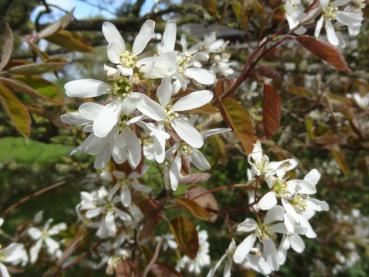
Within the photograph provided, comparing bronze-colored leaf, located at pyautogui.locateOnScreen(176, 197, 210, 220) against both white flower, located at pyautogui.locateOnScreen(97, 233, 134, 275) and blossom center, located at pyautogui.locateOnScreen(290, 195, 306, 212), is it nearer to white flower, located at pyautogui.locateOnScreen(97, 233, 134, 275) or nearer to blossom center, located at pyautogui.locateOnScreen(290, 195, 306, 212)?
blossom center, located at pyautogui.locateOnScreen(290, 195, 306, 212)

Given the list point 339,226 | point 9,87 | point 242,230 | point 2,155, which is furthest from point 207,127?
point 2,155

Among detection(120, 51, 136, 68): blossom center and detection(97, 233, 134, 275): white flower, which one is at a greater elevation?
detection(120, 51, 136, 68): blossom center

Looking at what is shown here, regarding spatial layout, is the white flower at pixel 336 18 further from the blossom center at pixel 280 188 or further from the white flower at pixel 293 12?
the blossom center at pixel 280 188

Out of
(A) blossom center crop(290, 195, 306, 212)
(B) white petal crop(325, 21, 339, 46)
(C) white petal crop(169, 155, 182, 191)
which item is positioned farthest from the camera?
(B) white petal crop(325, 21, 339, 46)

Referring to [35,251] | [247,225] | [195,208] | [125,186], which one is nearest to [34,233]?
[35,251]

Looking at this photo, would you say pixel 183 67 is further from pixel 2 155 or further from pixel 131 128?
pixel 2 155

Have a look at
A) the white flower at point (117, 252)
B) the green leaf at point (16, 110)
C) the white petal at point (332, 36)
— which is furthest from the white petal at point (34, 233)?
the white petal at point (332, 36)

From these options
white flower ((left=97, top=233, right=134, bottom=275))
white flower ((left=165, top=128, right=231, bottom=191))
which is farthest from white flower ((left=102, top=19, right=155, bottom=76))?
white flower ((left=97, top=233, right=134, bottom=275))
